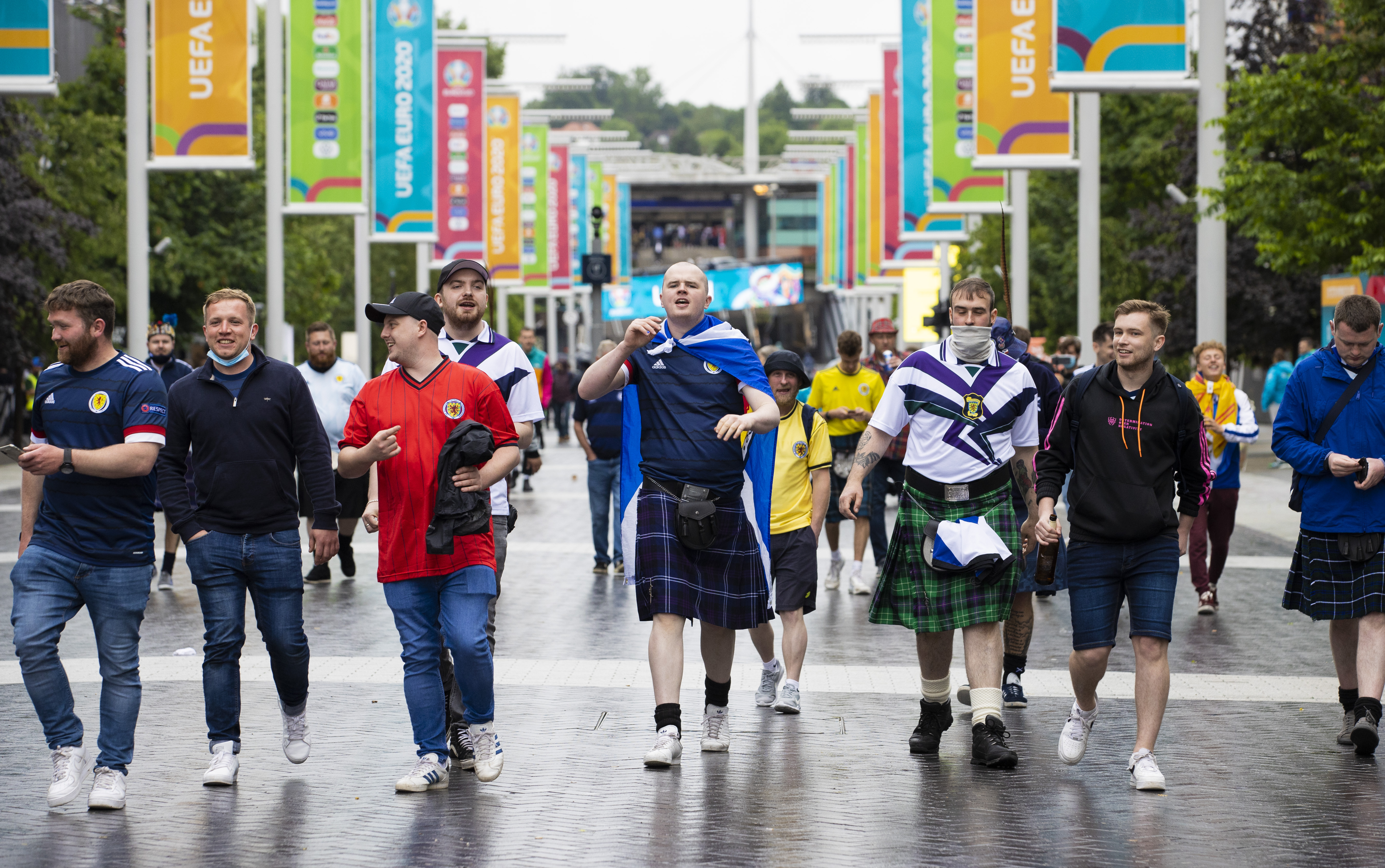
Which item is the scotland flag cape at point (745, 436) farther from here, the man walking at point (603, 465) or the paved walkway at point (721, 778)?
the man walking at point (603, 465)

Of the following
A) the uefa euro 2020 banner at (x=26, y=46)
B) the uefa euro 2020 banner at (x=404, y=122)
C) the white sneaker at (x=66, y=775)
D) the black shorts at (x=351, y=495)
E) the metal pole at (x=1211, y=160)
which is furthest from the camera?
the uefa euro 2020 banner at (x=404, y=122)

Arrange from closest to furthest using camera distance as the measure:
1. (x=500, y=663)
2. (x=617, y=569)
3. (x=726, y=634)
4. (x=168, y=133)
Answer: (x=726, y=634) → (x=500, y=663) → (x=617, y=569) → (x=168, y=133)

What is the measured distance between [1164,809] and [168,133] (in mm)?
16944

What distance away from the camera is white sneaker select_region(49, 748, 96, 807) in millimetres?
6000

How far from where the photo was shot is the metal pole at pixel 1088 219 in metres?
21.8

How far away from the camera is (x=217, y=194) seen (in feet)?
140

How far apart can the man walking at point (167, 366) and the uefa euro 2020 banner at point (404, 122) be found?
14990 millimetres

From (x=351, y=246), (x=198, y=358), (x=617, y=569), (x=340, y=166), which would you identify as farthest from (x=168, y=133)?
(x=351, y=246)

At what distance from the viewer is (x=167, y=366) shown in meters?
11.3

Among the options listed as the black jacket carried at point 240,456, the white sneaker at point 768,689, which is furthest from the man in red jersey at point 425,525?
the white sneaker at point 768,689

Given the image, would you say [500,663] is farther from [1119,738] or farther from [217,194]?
[217,194]

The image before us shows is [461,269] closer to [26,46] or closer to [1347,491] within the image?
[1347,491]

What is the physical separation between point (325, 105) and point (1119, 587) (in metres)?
19.3

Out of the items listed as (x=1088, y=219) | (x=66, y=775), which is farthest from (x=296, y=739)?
(x=1088, y=219)
